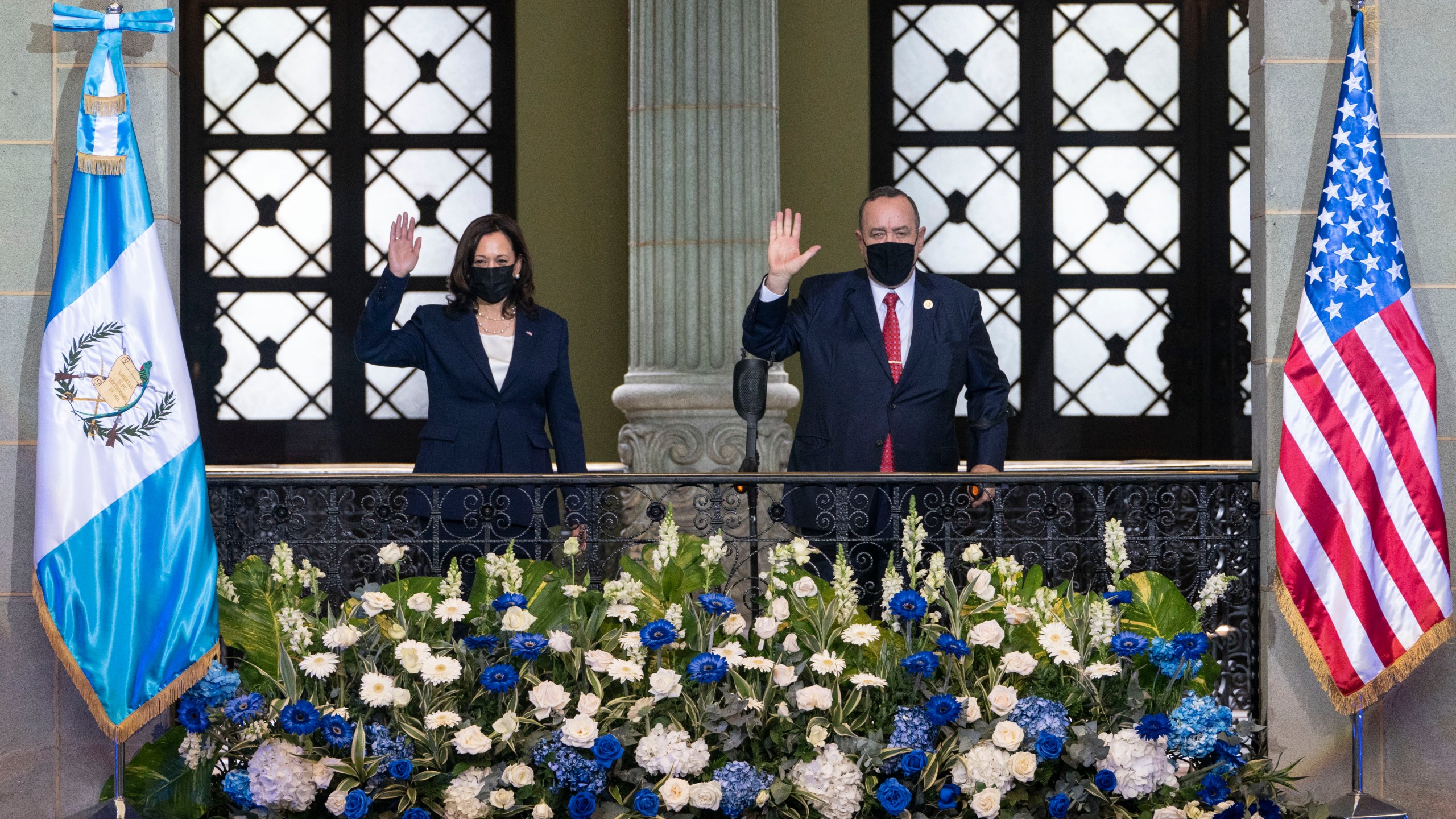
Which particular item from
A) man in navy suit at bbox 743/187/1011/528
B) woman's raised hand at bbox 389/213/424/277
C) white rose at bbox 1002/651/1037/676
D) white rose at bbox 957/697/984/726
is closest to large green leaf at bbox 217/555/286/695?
woman's raised hand at bbox 389/213/424/277

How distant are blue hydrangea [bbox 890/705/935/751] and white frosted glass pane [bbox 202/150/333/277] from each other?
563 cm

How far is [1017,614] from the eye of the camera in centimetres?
424

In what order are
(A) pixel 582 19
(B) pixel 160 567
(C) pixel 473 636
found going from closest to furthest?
(C) pixel 473 636
(B) pixel 160 567
(A) pixel 582 19

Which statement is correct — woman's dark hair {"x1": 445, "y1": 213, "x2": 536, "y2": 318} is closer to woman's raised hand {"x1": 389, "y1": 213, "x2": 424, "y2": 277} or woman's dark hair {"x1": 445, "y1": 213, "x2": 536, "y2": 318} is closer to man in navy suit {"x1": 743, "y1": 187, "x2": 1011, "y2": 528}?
woman's raised hand {"x1": 389, "y1": 213, "x2": 424, "y2": 277}

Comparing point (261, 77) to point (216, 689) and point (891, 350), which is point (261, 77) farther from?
point (216, 689)

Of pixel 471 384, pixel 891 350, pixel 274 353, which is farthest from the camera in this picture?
pixel 274 353

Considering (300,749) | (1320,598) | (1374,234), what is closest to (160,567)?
(300,749)

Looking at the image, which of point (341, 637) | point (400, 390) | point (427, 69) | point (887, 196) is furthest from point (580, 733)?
point (427, 69)

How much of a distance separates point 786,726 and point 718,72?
14.2ft

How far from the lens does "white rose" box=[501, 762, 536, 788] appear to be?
3945 millimetres

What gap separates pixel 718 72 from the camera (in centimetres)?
754

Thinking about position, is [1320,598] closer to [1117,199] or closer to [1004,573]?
[1004,573]

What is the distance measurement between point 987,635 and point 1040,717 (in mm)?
264

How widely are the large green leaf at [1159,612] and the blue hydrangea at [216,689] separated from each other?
2.59 meters
